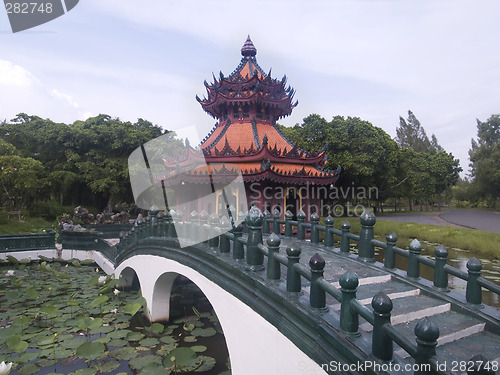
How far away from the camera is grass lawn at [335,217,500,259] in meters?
18.7

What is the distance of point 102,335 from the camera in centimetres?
894

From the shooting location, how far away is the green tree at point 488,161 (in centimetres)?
3866

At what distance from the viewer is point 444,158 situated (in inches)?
1689

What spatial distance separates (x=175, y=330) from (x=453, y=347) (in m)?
7.63

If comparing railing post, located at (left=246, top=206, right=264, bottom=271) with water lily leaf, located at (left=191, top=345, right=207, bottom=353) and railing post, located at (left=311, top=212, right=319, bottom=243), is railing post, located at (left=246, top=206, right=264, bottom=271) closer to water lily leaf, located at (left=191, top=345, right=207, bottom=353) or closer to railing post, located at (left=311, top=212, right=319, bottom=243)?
railing post, located at (left=311, top=212, right=319, bottom=243)

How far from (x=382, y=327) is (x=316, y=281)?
2.94ft

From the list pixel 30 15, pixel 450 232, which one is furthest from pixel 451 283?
pixel 30 15

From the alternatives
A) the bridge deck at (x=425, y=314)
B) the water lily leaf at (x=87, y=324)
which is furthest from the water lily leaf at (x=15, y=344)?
the bridge deck at (x=425, y=314)

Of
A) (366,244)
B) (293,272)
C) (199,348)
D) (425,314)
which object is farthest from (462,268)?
(293,272)

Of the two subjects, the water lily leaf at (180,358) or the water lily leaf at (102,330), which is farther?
the water lily leaf at (102,330)

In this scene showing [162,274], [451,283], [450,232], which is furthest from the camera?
[450,232]

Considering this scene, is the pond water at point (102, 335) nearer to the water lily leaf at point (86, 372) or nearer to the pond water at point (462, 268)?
the water lily leaf at point (86, 372)

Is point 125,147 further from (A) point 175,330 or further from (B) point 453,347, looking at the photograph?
(B) point 453,347

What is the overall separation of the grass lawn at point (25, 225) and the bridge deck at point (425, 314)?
2384 centimetres
